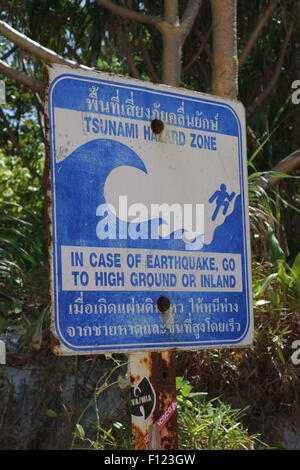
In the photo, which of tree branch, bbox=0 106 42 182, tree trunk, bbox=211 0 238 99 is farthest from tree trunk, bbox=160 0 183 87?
tree branch, bbox=0 106 42 182

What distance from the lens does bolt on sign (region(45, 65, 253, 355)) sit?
205 centimetres

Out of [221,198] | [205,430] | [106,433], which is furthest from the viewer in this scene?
[205,430]

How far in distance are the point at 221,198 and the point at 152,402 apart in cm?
74

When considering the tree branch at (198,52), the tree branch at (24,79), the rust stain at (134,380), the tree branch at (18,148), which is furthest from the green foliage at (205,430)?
the tree branch at (198,52)

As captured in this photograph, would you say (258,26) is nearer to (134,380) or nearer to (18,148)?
(18,148)

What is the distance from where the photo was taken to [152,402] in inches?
85.9

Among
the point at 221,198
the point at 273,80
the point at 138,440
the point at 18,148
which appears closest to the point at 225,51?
the point at 273,80

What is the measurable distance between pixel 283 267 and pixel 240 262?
1583mm

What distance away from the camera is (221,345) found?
231 cm

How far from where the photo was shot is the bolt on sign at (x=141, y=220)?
6.74ft

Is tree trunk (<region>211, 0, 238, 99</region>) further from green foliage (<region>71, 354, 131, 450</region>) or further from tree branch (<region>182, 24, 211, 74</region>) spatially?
green foliage (<region>71, 354, 131, 450</region>)

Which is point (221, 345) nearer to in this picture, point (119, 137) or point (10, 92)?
point (119, 137)

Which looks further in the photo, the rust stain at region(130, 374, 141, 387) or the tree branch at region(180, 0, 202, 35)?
the tree branch at region(180, 0, 202, 35)

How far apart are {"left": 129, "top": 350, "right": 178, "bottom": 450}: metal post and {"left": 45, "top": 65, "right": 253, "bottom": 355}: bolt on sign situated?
8 centimetres
